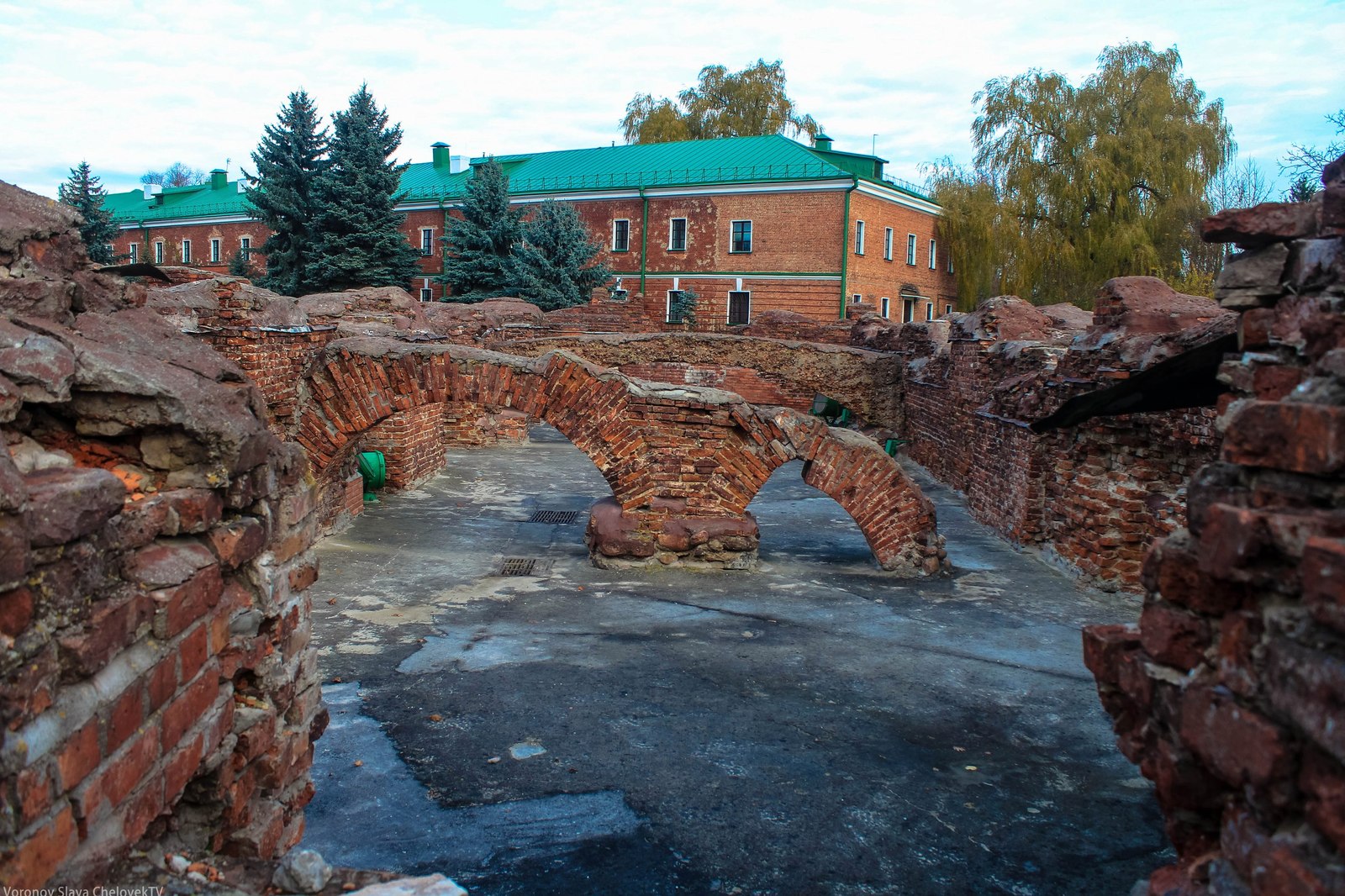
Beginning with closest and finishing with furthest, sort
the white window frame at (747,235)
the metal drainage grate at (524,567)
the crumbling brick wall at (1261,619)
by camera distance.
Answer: the crumbling brick wall at (1261,619) < the metal drainage grate at (524,567) < the white window frame at (747,235)

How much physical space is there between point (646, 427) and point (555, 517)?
2.96 meters

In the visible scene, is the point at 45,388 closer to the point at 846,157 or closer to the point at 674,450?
the point at 674,450

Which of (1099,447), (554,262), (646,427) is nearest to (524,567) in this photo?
(646,427)

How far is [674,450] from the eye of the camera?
9000mm

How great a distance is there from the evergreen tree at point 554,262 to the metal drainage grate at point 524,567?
1838cm

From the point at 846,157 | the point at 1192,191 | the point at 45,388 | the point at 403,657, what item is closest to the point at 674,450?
the point at 403,657

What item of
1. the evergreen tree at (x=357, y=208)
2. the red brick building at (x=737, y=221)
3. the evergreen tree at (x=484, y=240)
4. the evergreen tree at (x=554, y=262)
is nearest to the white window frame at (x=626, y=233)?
the red brick building at (x=737, y=221)

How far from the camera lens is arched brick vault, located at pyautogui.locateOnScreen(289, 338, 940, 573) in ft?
29.1

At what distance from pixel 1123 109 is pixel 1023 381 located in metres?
19.1

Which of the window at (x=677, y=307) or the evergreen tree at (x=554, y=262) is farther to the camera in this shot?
the window at (x=677, y=307)

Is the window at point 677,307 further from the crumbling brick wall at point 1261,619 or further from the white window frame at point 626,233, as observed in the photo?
the crumbling brick wall at point 1261,619

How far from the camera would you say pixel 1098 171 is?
82.7 feet

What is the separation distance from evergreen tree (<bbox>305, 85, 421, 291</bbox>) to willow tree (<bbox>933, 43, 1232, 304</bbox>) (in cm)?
1685

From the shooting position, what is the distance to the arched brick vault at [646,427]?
29.1 feet
